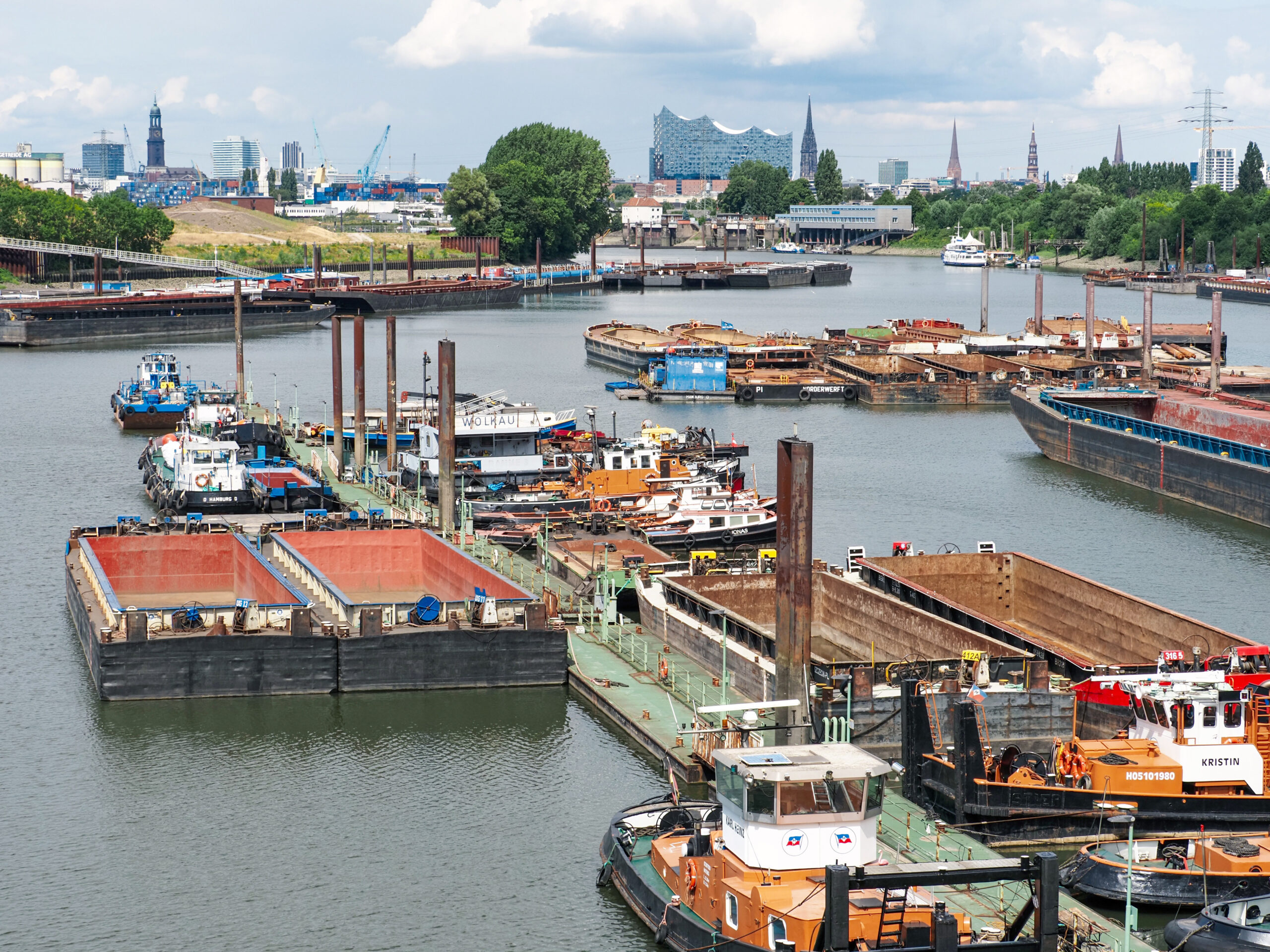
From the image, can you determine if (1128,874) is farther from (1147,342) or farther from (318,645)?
(1147,342)

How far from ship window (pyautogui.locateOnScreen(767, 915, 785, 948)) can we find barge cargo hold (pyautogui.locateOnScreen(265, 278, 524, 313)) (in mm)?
123480

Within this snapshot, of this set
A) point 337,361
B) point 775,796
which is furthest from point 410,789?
point 337,361

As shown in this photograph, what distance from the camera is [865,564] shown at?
115 ft

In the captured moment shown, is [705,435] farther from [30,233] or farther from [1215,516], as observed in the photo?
[30,233]

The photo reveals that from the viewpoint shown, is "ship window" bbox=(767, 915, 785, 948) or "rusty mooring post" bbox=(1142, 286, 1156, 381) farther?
"rusty mooring post" bbox=(1142, 286, 1156, 381)

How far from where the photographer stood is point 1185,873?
2066 centimetres

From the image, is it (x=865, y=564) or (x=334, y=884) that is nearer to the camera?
(x=334, y=884)

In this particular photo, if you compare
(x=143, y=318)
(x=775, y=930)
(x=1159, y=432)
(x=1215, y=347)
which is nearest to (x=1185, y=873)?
(x=775, y=930)

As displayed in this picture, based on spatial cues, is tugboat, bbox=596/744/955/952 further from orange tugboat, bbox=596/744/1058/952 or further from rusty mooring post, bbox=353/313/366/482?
rusty mooring post, bbox=353/313/366/482

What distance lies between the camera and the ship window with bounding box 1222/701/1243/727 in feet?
74.2

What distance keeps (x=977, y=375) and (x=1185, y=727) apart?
70217 mm

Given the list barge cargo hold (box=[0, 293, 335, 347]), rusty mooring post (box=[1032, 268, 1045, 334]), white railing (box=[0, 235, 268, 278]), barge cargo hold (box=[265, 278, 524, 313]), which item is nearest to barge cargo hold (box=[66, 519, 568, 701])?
rusty mooring post (box=[1032, 268, 1045, 334])

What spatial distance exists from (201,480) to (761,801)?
34.8 m

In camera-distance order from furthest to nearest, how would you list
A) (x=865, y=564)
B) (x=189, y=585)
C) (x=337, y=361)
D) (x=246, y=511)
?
(x=337, y=361), (x=246, y=511), (x=189, y=585), (x=865, y=564)
